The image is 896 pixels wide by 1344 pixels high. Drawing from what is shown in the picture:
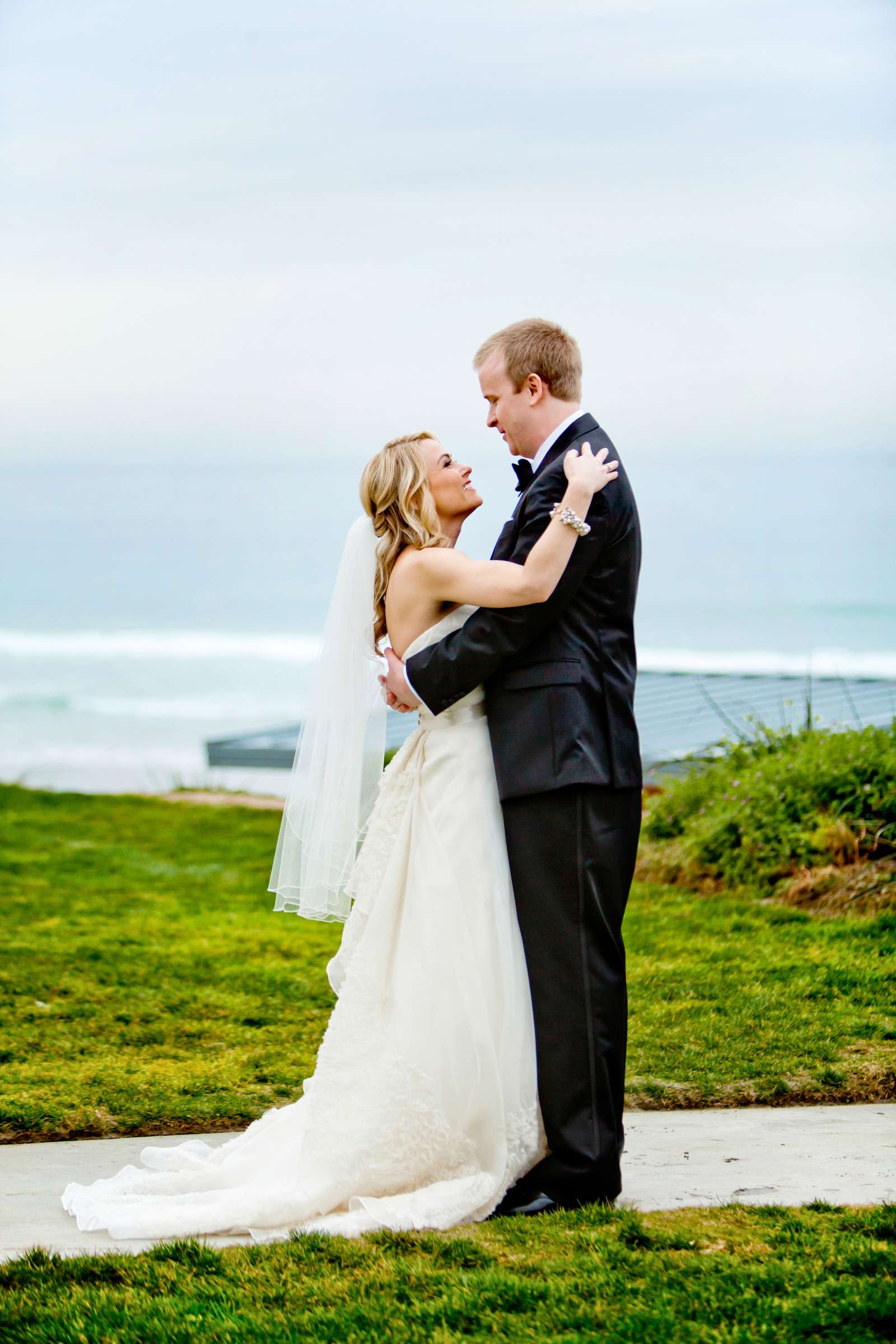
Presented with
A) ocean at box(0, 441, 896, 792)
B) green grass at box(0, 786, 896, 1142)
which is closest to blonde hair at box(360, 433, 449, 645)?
green grass at box(0, 786, 896, 1142)

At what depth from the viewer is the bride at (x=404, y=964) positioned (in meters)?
3.36

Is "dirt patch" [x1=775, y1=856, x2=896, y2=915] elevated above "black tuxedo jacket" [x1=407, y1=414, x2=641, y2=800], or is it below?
below

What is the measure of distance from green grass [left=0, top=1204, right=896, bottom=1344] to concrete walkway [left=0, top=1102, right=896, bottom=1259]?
18 centimetres

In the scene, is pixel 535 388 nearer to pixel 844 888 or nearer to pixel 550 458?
pixel 550 458

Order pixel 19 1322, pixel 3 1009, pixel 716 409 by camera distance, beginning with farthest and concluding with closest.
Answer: pixel 716 409, pixel 3 1009, pixel 19 1322

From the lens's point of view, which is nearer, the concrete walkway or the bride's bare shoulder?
the concrete walkway

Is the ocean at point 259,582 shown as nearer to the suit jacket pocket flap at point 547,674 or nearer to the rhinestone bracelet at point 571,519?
the suit jacket pocket flap at point 547,674

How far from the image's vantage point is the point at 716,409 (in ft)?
143

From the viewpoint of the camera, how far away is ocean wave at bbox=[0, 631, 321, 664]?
37062 millimetres

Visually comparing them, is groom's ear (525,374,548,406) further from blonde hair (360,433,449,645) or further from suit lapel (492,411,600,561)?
blonde hair (360,433,449,645)

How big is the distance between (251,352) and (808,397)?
55.3 ft

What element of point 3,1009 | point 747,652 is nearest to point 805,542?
point 747,652

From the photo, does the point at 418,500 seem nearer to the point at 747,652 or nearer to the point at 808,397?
the point at 747,652

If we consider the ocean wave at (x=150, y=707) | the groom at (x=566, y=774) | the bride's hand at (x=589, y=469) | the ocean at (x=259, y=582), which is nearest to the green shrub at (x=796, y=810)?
the groom at (x=566, y=774)
